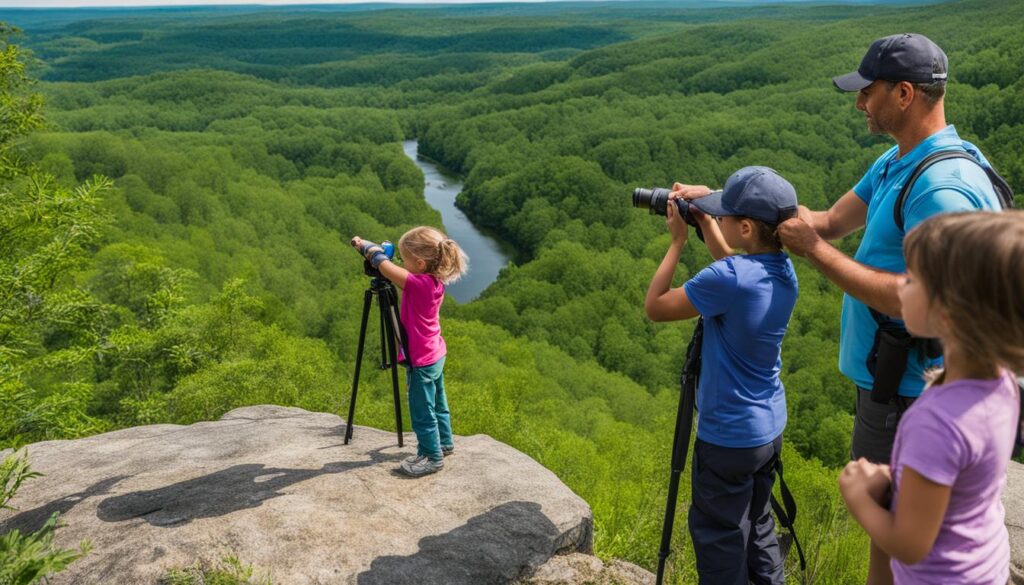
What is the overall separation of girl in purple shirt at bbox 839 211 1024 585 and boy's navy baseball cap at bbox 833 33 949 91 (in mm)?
1489

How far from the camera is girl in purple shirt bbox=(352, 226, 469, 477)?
4926 millimetres

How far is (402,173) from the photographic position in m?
81.9

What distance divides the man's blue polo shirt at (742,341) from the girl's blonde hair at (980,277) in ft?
4.48

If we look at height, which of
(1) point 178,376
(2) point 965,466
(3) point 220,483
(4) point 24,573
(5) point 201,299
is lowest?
(5) point 201,299

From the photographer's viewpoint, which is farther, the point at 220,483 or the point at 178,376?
the point at 178,376

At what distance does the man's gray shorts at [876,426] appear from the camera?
121 inches

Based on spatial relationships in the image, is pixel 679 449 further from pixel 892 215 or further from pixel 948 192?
pixel 948 192

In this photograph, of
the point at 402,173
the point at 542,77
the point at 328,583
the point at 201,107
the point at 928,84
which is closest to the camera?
the point at 928,84

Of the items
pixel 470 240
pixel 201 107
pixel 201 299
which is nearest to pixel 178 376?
pixel 201 299

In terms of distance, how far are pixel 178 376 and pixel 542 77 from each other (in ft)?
445

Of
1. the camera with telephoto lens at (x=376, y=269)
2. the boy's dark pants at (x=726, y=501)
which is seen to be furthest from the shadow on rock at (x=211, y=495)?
the boy's dark pants at (x=726, y=501)

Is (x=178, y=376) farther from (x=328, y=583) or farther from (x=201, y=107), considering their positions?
(x=201, y=107)

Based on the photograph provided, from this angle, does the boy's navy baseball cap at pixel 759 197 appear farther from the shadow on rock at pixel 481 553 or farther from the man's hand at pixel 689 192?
the shadow on rock at pixel 481 553

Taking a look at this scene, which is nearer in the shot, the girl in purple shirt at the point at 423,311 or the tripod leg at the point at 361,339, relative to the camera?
the girl in purple shirt at the point at 423,311
